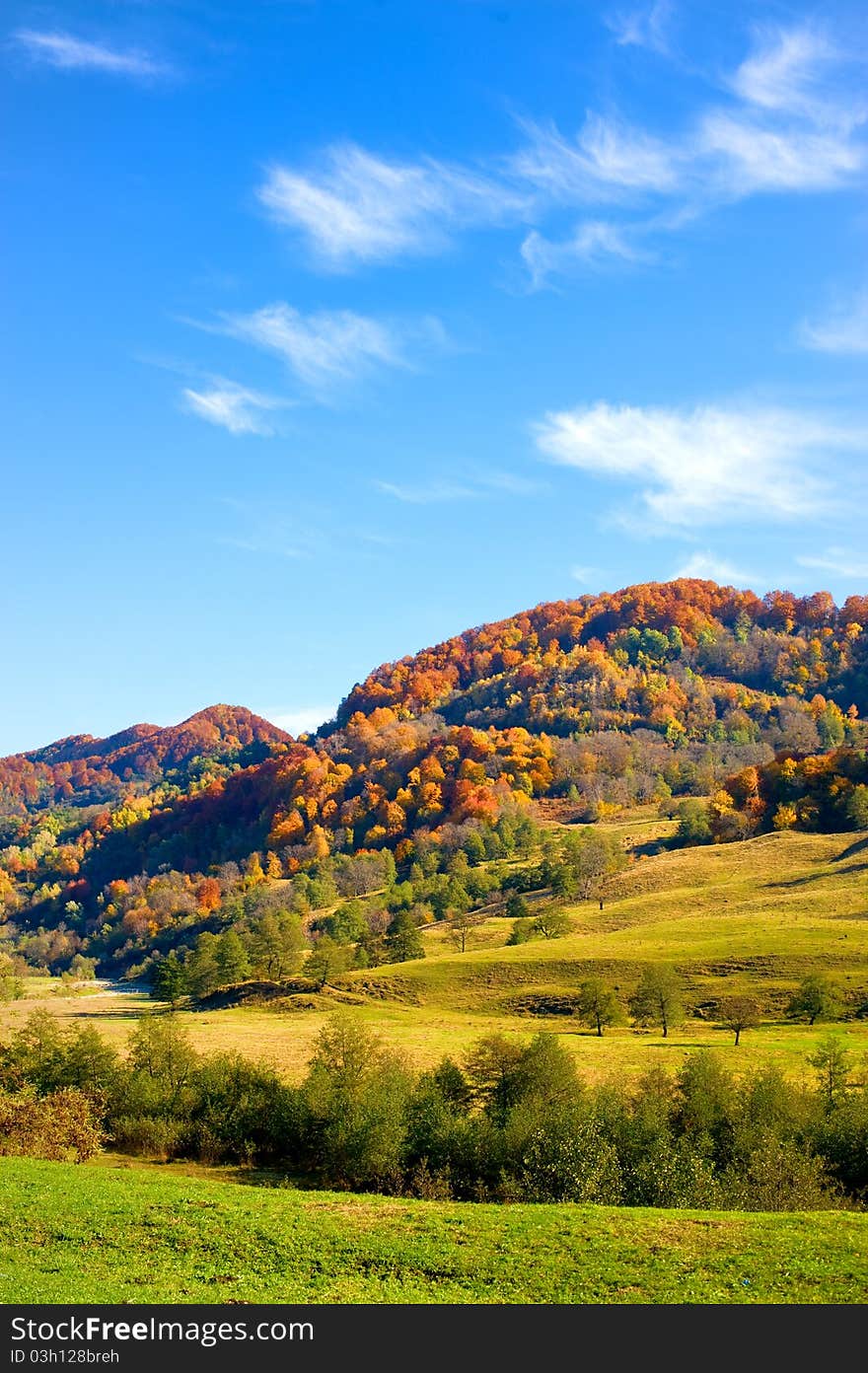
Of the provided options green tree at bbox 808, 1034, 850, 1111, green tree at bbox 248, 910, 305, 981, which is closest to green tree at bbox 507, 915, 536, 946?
green tree at bbox 248, 910, 305, 981

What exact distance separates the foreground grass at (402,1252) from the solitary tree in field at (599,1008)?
4994 centimetres

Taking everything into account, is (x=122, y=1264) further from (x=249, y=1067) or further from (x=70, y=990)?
(x=70, y=990)

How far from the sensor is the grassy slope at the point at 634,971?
240ft

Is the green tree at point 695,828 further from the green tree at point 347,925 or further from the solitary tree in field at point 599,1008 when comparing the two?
the solitary tree in field at point 599,1008

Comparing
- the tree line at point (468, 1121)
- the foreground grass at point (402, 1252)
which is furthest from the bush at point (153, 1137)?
the foreground grass at point (402, 1252)

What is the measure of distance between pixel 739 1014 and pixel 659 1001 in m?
7.20

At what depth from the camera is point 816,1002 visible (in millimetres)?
76188

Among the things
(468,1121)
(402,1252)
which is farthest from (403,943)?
(402,1252)

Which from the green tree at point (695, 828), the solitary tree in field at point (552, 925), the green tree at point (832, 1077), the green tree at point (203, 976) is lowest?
the green tree at point (203, 976)

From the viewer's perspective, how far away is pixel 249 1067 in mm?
56750

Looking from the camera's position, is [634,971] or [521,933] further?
[521,933]

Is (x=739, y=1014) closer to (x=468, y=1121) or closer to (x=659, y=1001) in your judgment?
(x=659, y=1001)

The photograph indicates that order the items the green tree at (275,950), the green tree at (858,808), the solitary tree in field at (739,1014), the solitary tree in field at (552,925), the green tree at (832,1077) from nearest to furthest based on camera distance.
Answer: the green tree at (832,1077) < the solitary tree in field at (739,1014) < the solitary tree in field at (552,925) < the green tree at (275,950) < the green tree at (858,808)

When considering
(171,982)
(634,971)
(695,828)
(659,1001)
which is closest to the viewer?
(659,1001)
